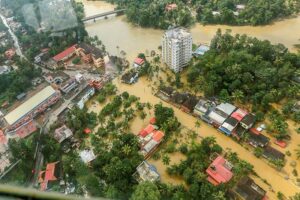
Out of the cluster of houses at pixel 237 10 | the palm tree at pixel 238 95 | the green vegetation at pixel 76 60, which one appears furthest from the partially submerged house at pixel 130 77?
the cluster of houses at pixel 237 10

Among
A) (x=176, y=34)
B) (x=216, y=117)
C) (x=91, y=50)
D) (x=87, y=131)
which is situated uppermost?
(x=176, y=34)

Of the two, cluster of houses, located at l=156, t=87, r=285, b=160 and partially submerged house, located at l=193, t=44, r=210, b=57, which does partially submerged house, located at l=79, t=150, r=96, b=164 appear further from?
partially submerged house, located at l=193, t=44, r=210, b=57

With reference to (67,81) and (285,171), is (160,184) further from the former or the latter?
(67,81)

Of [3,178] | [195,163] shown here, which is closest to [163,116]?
[195,163]

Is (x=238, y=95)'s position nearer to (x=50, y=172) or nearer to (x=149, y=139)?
(x=149, y=139)

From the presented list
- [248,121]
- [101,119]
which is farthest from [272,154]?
[101,119]

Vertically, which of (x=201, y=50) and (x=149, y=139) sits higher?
(x=201, y=50)
